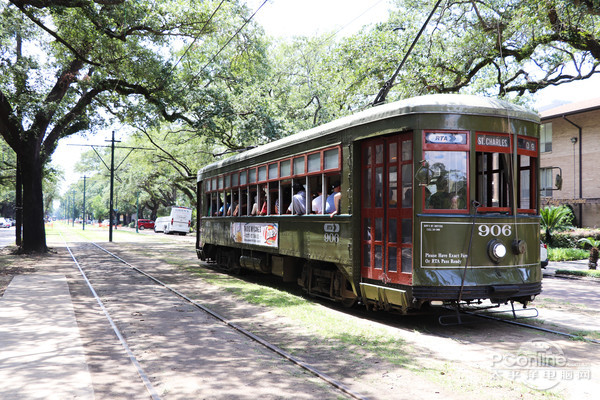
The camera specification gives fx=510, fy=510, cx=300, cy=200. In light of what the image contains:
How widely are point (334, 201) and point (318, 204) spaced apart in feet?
2.19

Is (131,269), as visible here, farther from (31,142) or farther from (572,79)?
(572,79)

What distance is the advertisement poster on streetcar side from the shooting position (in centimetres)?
1155

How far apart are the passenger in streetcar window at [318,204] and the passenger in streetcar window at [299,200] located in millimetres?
455

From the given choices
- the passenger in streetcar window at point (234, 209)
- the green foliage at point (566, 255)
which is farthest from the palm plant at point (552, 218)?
the passenger in streetcar window at point (234, 209)

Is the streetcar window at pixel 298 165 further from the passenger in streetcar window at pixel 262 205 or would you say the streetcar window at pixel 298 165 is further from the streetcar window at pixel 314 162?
the passenger in streetcar window at pixel 262 205

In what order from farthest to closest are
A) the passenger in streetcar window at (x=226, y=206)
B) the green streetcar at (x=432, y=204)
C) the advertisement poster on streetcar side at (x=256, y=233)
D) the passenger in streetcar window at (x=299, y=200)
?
1. the passenger in streetcar window at (x=226, y=206)
2. the advertisement poster on streetcar side at (x=256, y=233)
3. the passenger in streetcar window at (x=299, y=200)
4. the green streetcar at (x=432, y=204)

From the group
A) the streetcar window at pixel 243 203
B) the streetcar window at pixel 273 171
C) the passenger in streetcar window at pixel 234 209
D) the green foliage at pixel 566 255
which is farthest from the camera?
the green foliage at pixel 566 255

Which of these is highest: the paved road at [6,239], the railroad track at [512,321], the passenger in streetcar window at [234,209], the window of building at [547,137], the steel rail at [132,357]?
the window of building at [547,137]

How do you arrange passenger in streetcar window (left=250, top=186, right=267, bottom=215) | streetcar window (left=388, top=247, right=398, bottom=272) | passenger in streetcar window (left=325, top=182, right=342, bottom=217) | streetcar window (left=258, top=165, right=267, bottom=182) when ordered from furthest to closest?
1. passenger in streetcar window (left=250, top=186, right=267, bottom=215)
2. streetcar window (left=258, top=165, right=267, bottom=182)
3. passenger in streetcar window (left=325, top=182, right=342, bottom=217)
4. streetcar window (left=388, top=247, right=398, bottom=272)

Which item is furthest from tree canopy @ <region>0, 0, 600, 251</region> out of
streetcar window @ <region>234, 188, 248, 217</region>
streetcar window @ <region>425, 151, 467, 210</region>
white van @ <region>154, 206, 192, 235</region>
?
white van @ <region>154, 206, 192, 235</region>

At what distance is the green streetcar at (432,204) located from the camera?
731cm

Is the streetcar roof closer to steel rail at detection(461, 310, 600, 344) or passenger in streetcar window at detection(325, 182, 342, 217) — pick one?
passenger in streetcar window at detection(325, 182, 342, 217)

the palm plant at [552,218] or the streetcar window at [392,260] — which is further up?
the palm plant at [552,218]

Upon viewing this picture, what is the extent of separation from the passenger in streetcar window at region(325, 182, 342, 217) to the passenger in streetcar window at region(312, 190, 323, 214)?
9.7 inches
